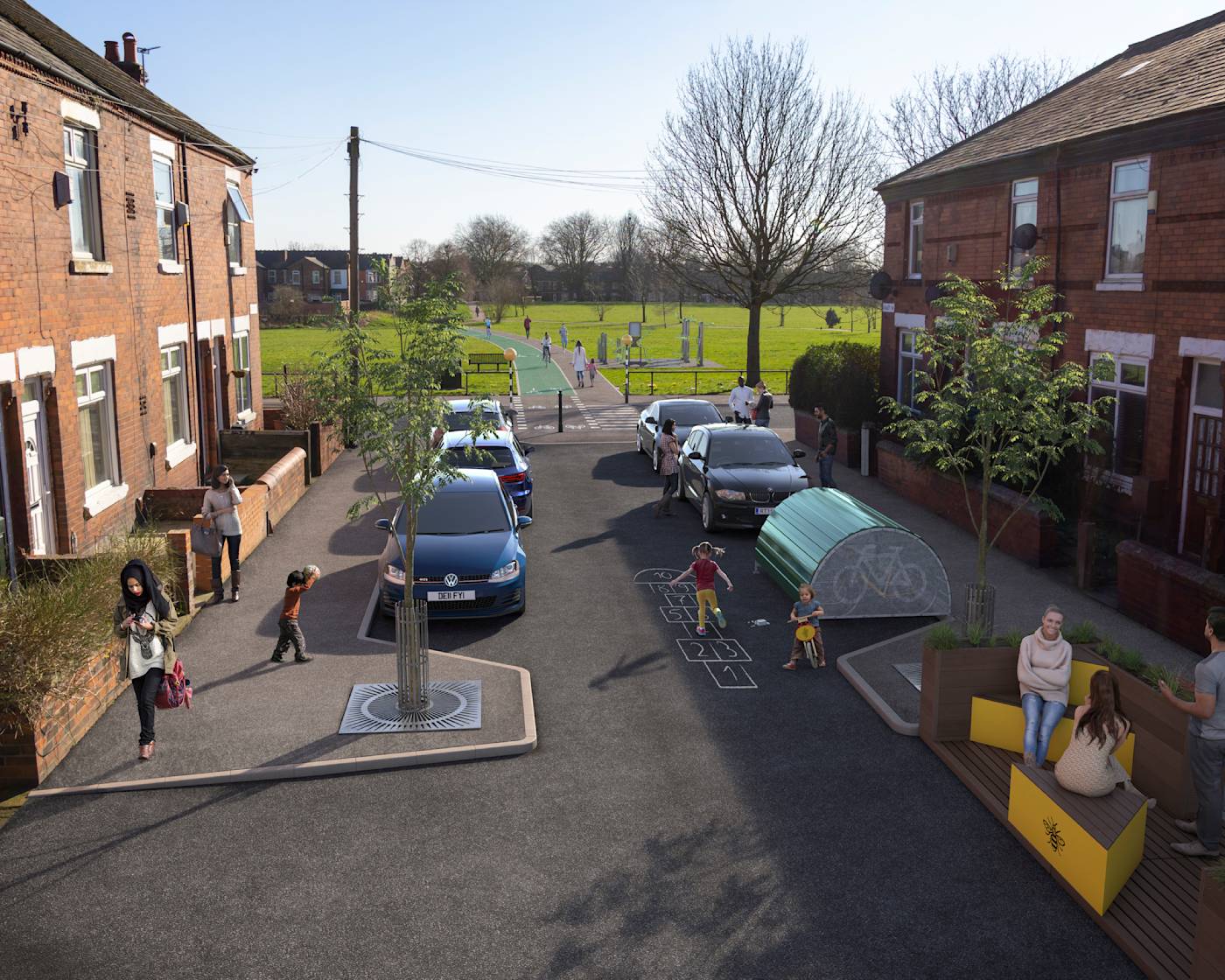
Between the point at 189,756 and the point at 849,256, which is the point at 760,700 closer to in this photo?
the point at 189,756

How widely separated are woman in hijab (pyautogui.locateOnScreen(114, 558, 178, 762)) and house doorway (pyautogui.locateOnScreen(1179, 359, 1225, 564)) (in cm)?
1234

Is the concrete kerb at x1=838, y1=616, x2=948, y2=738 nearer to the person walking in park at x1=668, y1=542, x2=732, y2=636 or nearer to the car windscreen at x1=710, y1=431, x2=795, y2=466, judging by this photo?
the person walking in park at x1=668, y1=542, x2=732, y2=636

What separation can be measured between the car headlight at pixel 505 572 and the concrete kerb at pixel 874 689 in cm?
399

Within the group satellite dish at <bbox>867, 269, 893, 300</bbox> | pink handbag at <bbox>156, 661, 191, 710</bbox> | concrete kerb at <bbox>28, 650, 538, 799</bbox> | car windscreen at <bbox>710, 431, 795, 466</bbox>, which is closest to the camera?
concrete kerb at <bbox>28, 650, 538, 799</bbox>

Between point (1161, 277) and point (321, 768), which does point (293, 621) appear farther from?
point (1161, 277)

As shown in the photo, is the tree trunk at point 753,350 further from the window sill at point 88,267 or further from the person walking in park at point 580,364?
the window sill at point 88,267

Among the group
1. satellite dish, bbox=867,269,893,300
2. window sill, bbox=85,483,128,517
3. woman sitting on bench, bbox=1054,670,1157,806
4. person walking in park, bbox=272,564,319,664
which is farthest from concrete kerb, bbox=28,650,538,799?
satellite dish, bbox=867,269,893,300

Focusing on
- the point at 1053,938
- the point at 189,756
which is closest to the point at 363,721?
the point at 189,756

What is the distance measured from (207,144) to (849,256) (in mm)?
24856

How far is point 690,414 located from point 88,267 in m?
13.4

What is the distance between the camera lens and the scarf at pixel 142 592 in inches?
355

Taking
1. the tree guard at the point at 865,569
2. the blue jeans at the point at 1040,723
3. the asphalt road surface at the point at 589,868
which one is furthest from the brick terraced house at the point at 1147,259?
the asphalt road surface at the point at 589,868

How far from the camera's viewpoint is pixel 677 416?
24.5m

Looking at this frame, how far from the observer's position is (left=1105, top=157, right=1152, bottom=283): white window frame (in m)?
15.7
